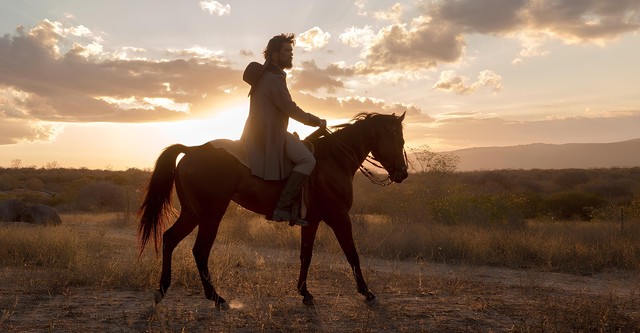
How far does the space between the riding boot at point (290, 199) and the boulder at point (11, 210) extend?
14.6 meters

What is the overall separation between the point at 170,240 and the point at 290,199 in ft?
5.12

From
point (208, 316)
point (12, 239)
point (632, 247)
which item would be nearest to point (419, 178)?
point (632, 247)

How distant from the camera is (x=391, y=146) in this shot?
7.10 metres

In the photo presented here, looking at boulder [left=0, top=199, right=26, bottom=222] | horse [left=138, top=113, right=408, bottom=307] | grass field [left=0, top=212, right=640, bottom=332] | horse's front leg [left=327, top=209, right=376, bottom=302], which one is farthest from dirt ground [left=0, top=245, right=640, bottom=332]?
boulder [left=0, top=199, right=26, bottom=222]

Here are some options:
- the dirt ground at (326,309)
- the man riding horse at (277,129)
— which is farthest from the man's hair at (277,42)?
the dirt ground at (326,309)

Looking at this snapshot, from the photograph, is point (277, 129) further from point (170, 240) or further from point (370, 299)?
point (370, 299)

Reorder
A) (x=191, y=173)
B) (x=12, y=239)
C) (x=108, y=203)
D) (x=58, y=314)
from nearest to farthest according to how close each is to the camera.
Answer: (x=58, y=314) → (x=191, y=173) → (x=12, y=239) → (x=108, y=203)

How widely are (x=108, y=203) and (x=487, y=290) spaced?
26792mm

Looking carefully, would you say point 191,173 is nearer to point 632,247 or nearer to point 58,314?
point 58,314

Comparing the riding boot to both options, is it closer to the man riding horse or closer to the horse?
the man riding horse

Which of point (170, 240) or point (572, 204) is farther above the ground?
point (170, 240)

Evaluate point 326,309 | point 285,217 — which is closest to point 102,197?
point 285,217

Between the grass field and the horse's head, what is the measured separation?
5.64 feet

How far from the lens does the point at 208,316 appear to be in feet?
19.1
